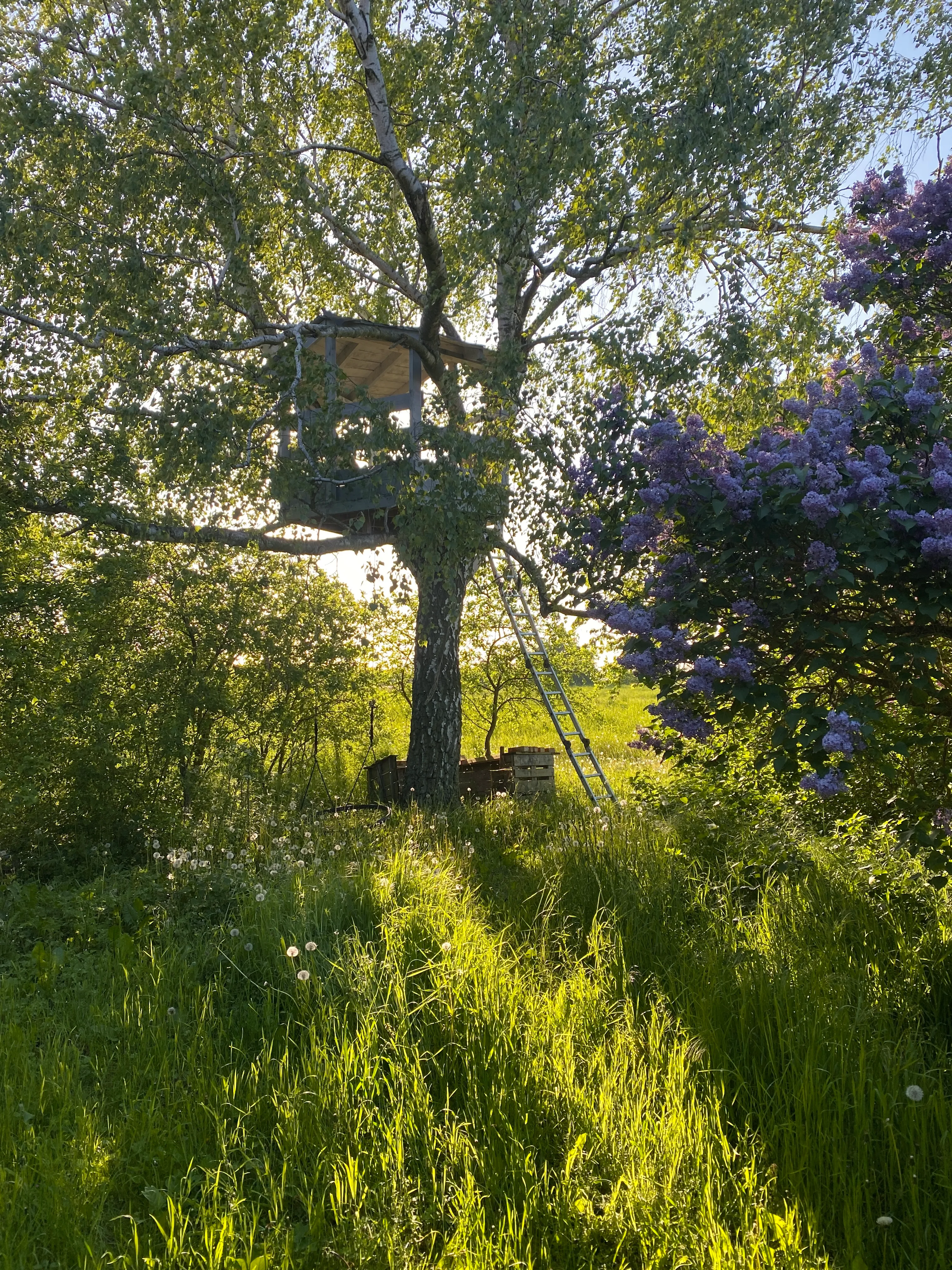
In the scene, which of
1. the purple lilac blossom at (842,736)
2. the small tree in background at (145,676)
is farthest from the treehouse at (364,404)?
the purple lilac blossom at (842,736)

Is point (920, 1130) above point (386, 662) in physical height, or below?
below

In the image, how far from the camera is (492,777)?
10.2m

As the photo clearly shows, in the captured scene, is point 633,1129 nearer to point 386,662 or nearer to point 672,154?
point 672,154

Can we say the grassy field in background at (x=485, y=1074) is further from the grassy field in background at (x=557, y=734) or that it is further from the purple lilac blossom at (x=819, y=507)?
the grassy field in background at (x=557, y=734)

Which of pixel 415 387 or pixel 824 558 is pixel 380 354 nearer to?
pixel 415 387

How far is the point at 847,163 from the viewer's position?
8539mm

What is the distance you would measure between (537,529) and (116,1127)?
4.72 metres

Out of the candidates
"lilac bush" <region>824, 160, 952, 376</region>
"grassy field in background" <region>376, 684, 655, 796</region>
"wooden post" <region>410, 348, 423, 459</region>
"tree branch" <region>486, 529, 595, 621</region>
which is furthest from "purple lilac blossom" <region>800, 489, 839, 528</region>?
"grassy field in background" <region>376, 684, 655, 796</region>

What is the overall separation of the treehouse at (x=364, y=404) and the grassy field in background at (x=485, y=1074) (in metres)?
3.03

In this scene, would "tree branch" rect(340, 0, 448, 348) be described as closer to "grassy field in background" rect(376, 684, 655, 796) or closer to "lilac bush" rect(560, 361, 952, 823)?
"lilac bush" rect(560, 361, 952, 823)

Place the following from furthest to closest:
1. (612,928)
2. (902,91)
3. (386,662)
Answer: (386,662), (902,91), (612,928)

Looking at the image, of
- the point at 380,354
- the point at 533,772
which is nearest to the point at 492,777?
the point at 533,772

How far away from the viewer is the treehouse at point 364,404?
679 cm

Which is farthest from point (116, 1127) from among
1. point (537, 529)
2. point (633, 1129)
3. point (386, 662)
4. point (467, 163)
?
point (386, 662)
